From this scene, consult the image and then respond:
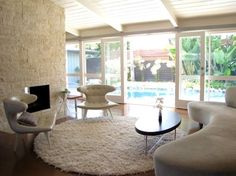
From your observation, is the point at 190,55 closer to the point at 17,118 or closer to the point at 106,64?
the point at 106,64

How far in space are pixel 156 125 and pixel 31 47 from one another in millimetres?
3245

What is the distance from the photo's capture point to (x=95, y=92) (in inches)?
213

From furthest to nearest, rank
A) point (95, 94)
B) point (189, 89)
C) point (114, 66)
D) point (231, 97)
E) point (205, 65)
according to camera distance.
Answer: point (114, 66), point (189, 89), point (205, 65), point (95, 94), point (231, 97)

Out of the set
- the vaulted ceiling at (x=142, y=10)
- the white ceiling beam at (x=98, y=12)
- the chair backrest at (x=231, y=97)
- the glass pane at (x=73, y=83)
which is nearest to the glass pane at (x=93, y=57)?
the glass pane at (x=73, y=83)

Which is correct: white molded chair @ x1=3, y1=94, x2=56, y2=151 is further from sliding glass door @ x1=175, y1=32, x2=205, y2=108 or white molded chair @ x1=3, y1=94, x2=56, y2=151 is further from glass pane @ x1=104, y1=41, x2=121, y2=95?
glass pane @ x1=104, y1=41, x2=121, y2=95

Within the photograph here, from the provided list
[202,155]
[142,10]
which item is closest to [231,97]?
[202,155]

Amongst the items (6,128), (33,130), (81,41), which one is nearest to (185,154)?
(33,130)

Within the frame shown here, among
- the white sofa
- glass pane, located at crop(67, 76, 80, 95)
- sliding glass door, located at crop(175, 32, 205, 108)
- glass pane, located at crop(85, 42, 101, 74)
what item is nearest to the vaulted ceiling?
sliding glass door, located at crop(175, 32, 205, 108)

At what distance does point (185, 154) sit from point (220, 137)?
2.01ft

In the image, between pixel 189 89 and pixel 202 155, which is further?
pixel 189 89

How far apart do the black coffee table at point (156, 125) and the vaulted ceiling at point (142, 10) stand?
2601 millimetres

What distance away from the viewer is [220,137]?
2369mm

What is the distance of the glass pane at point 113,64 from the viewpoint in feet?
24.8

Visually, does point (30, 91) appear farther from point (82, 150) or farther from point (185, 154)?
point (185, 154)
